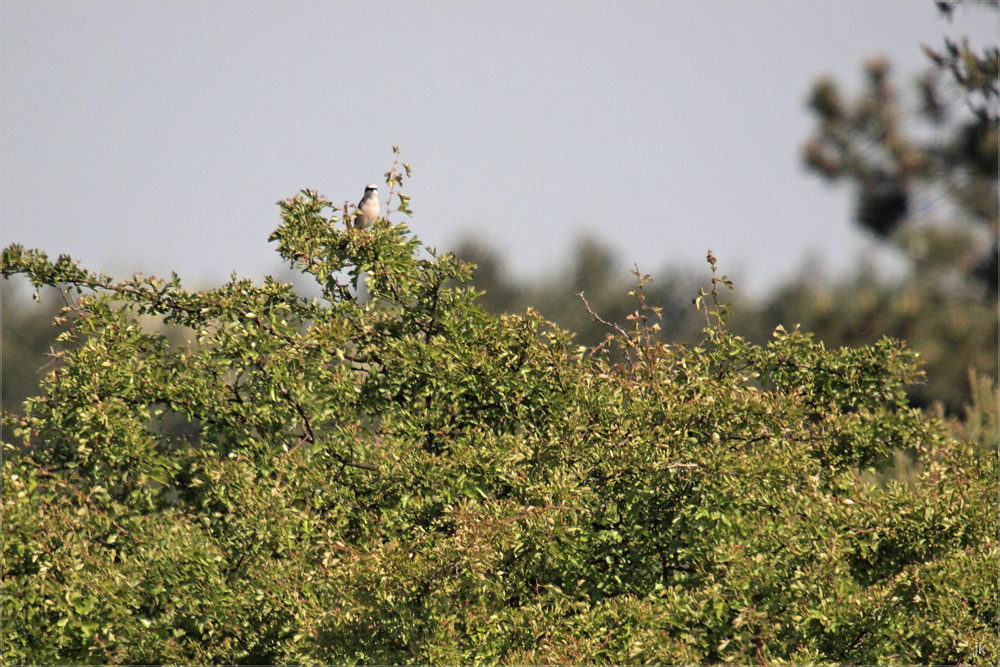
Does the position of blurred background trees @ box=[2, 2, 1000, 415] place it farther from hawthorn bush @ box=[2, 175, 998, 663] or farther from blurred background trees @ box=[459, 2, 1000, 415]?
hawthorn bush @ box=[2, 175, 998, 663]

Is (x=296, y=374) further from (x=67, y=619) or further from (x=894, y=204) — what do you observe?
(x=894, y=204)

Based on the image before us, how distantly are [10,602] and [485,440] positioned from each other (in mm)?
3234

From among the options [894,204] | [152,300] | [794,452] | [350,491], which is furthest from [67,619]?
[894,204]

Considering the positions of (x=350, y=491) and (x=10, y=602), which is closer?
(x=10, y=602)

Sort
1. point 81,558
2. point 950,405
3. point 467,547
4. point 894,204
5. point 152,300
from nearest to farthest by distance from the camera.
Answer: point 467,547
point 81,558
point 152,300
point 894,204
point 950,405

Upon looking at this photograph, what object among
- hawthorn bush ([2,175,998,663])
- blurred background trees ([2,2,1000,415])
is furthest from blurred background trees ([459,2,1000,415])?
hawthorn bush ([2,175,998,663])

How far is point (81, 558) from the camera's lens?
6582mm

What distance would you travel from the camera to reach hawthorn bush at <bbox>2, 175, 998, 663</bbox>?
6.15 metres

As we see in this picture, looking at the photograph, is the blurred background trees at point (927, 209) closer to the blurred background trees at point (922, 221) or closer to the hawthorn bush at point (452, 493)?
the blurred background trees at point (922, 221)

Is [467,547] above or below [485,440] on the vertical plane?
below

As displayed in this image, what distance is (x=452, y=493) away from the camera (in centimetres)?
704

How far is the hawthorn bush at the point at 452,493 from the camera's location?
615 centimetres

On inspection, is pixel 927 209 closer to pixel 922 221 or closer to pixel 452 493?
pixel 922 221

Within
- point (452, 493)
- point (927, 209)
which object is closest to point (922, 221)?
point (927, 209)
